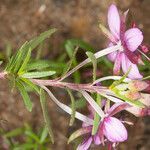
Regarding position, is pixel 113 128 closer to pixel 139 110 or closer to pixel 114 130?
pixel 114 130

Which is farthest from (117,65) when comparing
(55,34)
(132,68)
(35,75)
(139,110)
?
(55,34)

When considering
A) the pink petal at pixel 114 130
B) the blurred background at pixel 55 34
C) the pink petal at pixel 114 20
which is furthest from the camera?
the blurred background at pixel 55 34

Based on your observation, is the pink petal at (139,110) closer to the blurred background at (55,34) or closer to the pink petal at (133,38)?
the pink petal at (133,38)

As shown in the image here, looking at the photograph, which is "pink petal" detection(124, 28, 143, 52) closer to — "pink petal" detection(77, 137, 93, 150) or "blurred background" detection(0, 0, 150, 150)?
"pink petal" detection(77, 137, 93, 150)

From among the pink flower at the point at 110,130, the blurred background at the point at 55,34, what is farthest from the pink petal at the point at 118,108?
the blurred background at the point at 55,34

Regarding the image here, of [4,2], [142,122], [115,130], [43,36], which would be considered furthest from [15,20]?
[115,130]

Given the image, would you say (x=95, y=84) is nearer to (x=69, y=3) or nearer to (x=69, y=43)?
(x=69, y=43)

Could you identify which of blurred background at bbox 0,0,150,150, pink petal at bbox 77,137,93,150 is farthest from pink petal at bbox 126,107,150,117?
blurred background at bbox 0,0,150,150
